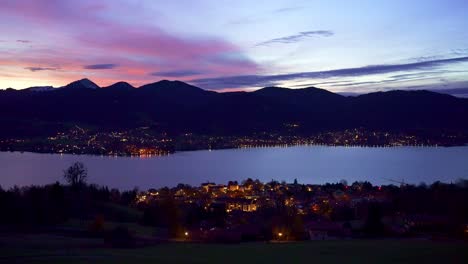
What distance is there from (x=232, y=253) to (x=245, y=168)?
5422 cm

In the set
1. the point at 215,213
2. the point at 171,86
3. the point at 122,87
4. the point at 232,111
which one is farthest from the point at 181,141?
the point at 215,213

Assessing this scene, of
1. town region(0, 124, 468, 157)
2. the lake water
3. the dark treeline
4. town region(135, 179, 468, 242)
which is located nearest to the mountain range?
town region(0, 124, 468, 157)

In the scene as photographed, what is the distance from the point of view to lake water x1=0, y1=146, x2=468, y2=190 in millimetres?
49906

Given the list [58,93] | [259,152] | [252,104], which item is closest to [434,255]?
[259,152]

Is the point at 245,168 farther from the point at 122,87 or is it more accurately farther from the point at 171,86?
the point at 122,87

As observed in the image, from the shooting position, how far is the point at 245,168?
63.3m

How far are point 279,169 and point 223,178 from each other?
10.2m

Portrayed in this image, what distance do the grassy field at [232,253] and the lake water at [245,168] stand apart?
3461 centimetres

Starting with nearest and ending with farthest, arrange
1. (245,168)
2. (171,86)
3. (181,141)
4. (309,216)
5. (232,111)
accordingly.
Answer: (309,216) → (245,168) → (181,141) → (232,111) → (171,86)

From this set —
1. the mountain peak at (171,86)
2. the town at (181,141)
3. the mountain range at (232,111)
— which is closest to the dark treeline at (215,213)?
the town at (181,141)

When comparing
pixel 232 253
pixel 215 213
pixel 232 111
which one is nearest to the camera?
pixel 232 253

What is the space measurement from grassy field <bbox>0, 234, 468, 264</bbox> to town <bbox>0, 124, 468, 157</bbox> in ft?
235

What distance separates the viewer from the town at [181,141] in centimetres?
8319

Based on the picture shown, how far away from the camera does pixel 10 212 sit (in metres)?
16.2
